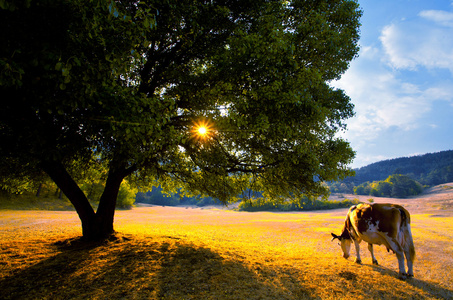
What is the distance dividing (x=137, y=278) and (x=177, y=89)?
7.70m

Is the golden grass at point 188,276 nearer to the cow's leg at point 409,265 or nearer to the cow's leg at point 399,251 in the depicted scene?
the cow's leg at point 409,265

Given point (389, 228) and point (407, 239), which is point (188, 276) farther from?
point (407, 239)

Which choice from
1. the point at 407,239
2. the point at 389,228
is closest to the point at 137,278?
the point at 389,228

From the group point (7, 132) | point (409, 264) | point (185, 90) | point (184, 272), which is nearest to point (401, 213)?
point (409, 264)

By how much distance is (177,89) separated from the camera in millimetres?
9992

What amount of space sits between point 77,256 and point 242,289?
23.7 ft

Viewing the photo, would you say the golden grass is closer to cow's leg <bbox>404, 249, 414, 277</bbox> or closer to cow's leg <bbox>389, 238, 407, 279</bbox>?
cow's leg <bbox>404, 249, 414, 277</bbox>

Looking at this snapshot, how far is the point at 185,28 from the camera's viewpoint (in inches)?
368

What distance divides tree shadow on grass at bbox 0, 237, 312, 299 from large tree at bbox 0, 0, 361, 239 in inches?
151

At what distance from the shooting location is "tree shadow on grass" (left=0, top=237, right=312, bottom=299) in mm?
5863

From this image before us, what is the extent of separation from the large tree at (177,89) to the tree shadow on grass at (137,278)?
3838 mm

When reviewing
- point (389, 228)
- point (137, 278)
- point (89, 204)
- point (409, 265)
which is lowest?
point (409, 265)

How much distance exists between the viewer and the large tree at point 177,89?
5.05 meters

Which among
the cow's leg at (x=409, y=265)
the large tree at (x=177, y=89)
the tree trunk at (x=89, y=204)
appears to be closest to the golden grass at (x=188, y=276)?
the cow's leg at (x=409, y=265)
